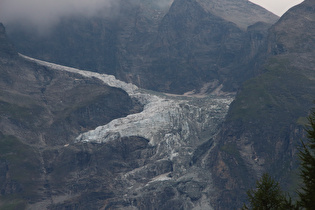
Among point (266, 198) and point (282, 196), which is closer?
point (282, 196)

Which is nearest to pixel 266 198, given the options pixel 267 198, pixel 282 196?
pixel 267 198

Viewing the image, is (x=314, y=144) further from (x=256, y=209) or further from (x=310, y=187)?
(x=256, y=209)

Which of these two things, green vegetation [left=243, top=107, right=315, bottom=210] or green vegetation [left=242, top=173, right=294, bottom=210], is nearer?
green vegetation [left=243, top=107, right=315, bottom=210]

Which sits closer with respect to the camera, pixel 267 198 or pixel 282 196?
pixel 282 196

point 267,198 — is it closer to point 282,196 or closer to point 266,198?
point 266,198


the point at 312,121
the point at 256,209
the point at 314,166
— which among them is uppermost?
the point at 312,121

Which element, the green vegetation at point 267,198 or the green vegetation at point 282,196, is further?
the green vegetation at point 267,198

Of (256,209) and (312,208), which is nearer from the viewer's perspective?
(312,208)

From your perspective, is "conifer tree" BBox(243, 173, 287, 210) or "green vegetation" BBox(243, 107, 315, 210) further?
"conifer tree" BBox(243, 173, 287, 210)

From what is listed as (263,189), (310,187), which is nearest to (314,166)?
(310,187)

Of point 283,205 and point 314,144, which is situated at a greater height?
point 314,144

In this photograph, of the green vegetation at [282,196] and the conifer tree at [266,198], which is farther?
the conifer tree at [266,198]
